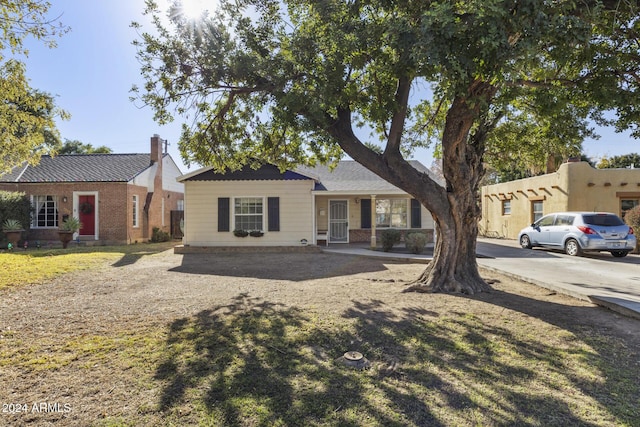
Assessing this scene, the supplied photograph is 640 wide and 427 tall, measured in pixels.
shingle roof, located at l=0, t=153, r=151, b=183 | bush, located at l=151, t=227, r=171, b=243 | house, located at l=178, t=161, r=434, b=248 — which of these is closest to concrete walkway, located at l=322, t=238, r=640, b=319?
house, located at l=178, t=161, r=434, b=248

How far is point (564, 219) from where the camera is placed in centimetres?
1338

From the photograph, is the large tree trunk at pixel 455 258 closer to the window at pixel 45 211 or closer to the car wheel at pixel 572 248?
the car wheel at pixel 572 248

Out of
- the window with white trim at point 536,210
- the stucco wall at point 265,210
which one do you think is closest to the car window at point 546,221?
the window with white trim at point 536,210

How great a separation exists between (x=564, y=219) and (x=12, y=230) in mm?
22610

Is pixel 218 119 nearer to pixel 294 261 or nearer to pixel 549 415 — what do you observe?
pixel 294 261

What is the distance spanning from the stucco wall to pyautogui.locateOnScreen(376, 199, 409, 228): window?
3.75m

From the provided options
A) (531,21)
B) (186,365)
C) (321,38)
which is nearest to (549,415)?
(186,365)

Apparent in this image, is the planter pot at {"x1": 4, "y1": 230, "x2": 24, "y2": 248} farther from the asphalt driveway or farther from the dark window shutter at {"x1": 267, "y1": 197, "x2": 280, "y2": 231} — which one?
the asphalt driveway

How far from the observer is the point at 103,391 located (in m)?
3.13

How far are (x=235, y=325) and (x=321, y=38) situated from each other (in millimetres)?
5288

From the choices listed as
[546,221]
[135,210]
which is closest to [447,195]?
[546,221]

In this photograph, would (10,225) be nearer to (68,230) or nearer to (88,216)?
(68,230)

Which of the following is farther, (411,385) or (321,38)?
(321,38)

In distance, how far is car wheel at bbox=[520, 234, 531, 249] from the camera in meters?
15.1
